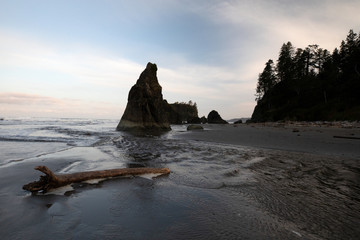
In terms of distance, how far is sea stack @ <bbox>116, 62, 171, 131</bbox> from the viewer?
2309 centimetres

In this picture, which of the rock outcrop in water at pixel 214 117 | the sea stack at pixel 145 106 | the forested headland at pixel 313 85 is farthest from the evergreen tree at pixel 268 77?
the sea stack at pixel 145 106

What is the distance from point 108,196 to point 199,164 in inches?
124

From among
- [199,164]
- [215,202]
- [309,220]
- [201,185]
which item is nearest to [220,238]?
[215,202]

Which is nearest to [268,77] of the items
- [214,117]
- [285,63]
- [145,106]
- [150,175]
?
[285,63]

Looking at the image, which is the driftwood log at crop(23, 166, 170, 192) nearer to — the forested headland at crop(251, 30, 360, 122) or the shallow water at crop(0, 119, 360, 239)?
the shallow water at crop(0, 119, 360, 239)

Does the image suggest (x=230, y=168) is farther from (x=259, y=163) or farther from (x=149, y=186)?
(x=149, y=186)

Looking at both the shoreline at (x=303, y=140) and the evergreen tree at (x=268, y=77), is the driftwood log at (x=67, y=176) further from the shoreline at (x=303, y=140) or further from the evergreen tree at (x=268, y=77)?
the evergreen tree at (x=268, y=77)

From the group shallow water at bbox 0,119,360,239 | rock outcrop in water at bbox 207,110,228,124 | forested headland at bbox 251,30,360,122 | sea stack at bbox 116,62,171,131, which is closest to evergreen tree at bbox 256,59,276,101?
forested headland at bbox 251,30,360,122

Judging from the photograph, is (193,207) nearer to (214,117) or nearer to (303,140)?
(303,140)

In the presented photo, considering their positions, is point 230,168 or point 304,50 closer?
point 230,168

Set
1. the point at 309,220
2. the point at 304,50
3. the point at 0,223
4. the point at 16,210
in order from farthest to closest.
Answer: the point at 304,50
the point at 16,210
the point at 309,220
the point at 0,223

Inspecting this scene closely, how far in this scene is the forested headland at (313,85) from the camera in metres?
32.9

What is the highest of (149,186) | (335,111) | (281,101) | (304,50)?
(304,50)

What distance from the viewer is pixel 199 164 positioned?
5645 mm
